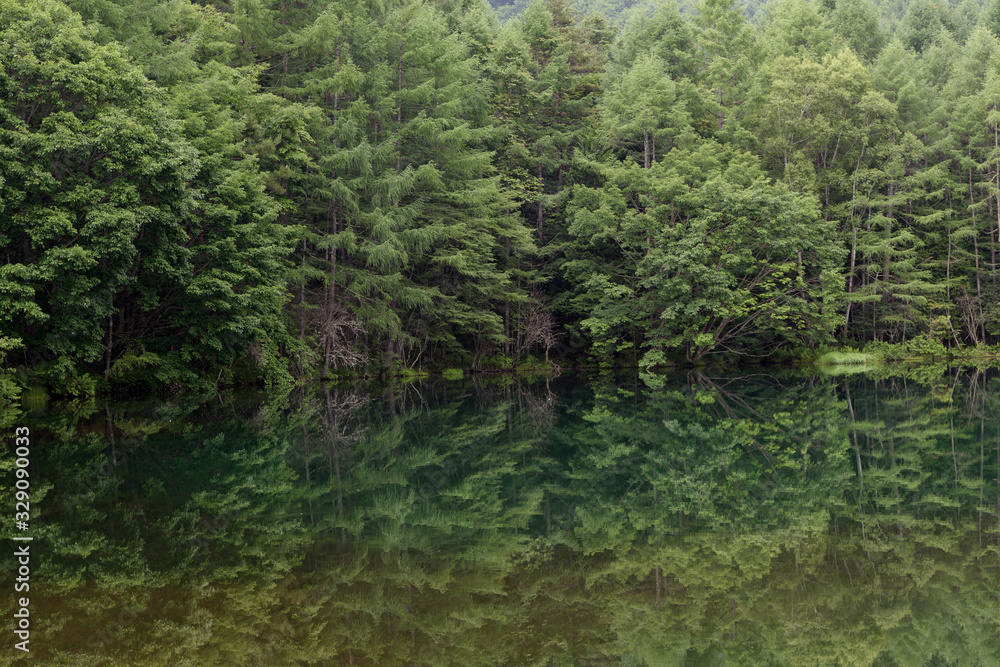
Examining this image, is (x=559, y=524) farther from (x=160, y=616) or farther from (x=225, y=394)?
(x=225, y=394)

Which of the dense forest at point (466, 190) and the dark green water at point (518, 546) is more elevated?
the dense forest at point (466, 190)

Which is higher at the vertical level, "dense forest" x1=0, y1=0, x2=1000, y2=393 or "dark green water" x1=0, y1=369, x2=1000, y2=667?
"dense forest" x1=0, y1=0, x2=1000, y2=393

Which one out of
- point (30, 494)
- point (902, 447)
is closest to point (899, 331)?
point (902, 447)

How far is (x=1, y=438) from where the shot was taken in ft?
42.5

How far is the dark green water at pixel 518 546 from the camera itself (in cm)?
483

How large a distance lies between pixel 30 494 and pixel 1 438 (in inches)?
205

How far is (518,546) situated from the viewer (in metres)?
6.89

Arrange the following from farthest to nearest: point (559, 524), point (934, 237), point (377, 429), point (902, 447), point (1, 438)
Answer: point (934, 237)
point (377, 429)
point (1, 438)
point (902, 447)
point (559, 524)

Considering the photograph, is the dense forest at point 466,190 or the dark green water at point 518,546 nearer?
the dark green water at point 518,546

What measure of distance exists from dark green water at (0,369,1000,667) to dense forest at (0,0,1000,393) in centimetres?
689

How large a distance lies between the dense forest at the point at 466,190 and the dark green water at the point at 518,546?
689 centimetres

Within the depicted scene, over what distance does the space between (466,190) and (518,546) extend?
2527 centimetres

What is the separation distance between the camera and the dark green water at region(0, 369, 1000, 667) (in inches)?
190

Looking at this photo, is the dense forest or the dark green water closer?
the dark green water
